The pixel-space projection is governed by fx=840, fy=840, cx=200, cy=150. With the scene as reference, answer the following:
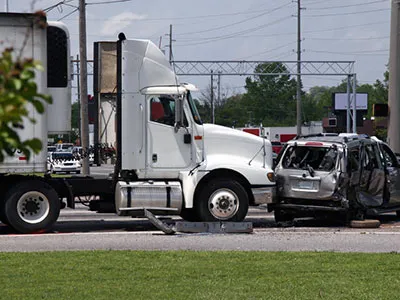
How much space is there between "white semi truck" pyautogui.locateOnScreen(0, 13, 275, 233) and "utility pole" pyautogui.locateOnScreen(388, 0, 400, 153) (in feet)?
23.5

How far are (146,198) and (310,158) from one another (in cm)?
349

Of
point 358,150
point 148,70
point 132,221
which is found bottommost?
point 132,221

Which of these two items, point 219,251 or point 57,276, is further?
point 219,251

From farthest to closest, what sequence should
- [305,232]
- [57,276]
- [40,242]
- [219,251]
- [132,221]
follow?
[132,221] < [305,232] < [40,242] < [219,251] < [57,276]

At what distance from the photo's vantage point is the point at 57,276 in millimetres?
9117

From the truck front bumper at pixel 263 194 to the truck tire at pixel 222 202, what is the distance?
1.09 ft

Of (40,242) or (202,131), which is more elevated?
(202,131)

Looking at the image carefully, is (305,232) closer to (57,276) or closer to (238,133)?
(238,133)

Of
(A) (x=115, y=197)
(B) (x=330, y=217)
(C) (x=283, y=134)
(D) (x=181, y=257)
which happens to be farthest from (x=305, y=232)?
(C) (x=283, y=134)

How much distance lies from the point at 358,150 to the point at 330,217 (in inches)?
56.6

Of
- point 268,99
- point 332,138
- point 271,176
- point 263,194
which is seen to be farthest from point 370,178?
point 268,99

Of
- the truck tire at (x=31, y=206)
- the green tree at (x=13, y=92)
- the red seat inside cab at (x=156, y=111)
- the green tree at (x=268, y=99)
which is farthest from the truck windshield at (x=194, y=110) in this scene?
the green tree at (x=268, y=99)

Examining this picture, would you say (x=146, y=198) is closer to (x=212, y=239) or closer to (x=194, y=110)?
(x=194, y=110)

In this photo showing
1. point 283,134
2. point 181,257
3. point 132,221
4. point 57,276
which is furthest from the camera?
point 283,134
